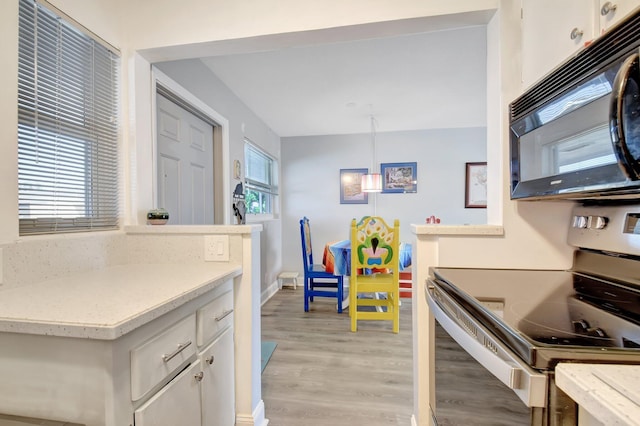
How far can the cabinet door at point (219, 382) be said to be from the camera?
108 cm

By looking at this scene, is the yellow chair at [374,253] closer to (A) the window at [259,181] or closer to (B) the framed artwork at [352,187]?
(A) the window at [259,181]

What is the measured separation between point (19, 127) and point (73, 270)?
571 millimetres

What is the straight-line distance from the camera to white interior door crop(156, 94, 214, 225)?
1938mm

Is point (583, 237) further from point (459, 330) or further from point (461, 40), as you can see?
point (461, 40)

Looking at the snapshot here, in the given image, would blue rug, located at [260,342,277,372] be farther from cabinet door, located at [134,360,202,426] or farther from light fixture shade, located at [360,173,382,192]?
light fixture shade, located at [360,173,382,192]

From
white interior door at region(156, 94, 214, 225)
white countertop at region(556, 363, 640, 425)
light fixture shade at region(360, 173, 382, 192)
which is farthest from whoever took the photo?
light fixture shade at region(360, 173, 382, 192)

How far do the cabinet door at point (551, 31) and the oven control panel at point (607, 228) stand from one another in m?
0.53

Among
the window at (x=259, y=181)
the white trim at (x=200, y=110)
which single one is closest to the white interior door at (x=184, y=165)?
the white trim at (x=200, y=110)

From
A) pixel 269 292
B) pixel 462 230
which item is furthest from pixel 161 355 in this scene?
pixel 269 292

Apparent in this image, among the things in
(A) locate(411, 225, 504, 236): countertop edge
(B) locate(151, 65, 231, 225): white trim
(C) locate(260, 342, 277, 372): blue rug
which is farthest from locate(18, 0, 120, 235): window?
Result: (A) locate(411, 225, 504, 236): countertop edge

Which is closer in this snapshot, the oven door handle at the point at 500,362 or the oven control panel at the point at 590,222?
the oven door handle at the point at 500,362

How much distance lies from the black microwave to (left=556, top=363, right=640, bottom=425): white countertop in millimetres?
399

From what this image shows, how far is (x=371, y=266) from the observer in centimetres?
285

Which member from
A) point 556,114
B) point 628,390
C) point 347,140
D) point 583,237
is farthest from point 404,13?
point 347,140
